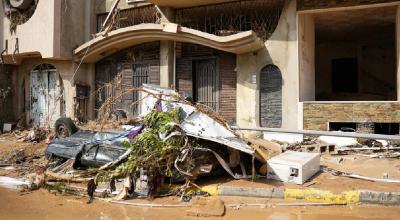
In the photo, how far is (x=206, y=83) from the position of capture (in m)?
13.8

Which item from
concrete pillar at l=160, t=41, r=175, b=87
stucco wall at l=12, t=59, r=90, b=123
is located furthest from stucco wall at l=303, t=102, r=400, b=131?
stucco wall at l=12, t=59, r=90, b=123

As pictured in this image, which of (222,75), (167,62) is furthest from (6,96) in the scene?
(222,75)

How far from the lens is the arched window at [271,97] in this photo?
1227 cm

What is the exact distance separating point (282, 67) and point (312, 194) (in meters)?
6.46

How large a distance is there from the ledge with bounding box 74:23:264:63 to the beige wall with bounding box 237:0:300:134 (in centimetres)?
39

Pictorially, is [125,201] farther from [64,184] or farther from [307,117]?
[307,117]

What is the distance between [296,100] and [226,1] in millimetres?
4124

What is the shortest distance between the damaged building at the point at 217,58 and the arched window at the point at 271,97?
3 centimetres

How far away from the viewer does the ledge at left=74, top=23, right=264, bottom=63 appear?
1186 cm

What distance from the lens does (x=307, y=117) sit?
11469 mm

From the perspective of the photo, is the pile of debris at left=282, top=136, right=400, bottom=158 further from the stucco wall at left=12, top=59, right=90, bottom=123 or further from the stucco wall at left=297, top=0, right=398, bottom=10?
the stucco wall at left=12, top=59, right=90, bottom=123

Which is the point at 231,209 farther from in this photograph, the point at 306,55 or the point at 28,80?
the point at 28,80

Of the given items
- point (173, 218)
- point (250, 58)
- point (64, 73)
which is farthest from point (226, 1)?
point (173, 218)

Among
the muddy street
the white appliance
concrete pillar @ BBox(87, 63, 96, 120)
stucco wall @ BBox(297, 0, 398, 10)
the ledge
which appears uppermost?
stucco wall @ BBox(297, 0, 398, 10)
